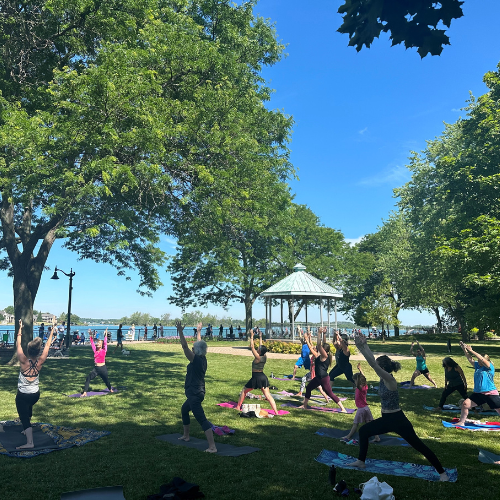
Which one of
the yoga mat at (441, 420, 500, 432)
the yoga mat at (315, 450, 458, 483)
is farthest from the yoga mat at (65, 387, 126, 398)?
the yoga mat at (441, 420, 500, 432)

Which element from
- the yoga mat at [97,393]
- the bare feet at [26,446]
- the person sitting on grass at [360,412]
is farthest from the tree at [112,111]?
the person sitting on grass at [360,412]

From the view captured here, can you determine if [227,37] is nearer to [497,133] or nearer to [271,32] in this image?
[271,32]

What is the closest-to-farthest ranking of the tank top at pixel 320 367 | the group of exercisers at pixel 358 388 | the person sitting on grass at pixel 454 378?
the group of exercisers at pixel 358 388 < the person sitting on grass at pixel 454 378 < the tank top at pixel 320 367

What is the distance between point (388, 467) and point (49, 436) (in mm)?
5873

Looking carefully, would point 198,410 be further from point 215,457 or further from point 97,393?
point 97,393

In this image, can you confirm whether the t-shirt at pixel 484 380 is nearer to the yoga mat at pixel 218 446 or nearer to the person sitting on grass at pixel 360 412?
the person sitting on grass at pixel 360 412

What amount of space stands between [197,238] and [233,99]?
5.71 metres

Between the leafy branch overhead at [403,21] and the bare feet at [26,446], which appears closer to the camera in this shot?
the leafy branch overhead at [403,21]

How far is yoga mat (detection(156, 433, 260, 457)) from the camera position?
23.0ft

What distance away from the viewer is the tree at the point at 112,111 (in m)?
13.5

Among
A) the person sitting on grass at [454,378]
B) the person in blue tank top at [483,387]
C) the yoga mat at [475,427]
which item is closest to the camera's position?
the person in blue tank top at [483,387]

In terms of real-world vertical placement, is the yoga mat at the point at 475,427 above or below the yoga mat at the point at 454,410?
above

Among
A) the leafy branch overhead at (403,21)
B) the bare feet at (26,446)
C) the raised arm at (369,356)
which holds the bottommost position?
the bare feet at (26,446)

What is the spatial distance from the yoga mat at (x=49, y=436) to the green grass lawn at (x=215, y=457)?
0.58 ft
